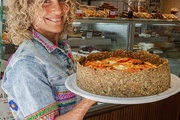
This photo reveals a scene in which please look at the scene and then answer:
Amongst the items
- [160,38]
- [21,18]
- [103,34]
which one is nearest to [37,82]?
[21,18]

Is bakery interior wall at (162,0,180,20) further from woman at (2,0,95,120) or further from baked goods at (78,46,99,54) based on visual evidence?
woman at (2,0,95,120)

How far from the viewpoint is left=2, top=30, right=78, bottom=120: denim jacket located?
1.17 meters

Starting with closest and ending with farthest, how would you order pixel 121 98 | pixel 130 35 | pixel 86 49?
pixel 121 98, pixel 86 49, pixel 130 35

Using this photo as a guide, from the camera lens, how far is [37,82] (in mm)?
1178

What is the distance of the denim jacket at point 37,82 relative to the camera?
1.17m

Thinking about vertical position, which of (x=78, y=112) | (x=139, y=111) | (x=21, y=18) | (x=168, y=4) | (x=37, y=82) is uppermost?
(x=168, y=4)

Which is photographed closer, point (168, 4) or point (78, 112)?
point (78, 112)

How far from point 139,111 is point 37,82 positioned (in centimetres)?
179

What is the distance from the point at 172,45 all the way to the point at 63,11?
2.76 metres

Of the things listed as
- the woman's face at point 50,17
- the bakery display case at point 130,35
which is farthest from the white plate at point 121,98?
the bakery display case at point 130,35

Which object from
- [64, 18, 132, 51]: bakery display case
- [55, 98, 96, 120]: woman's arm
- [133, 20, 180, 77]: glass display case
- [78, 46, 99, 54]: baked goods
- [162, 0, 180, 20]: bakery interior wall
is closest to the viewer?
[55, 98, 96, 120]: woman's arm

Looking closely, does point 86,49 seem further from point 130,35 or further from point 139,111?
point 139,111

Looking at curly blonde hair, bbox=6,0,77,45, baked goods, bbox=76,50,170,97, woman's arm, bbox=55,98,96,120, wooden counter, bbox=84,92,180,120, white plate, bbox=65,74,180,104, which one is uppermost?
curly blonde hair, bbox=6,0,77,45

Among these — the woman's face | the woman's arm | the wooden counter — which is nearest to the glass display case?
the wooden counter
